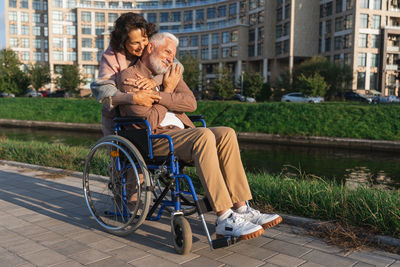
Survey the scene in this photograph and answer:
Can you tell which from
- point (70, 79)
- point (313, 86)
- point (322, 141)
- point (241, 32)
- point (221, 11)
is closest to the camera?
point (322, 141)

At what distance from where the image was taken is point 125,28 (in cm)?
360

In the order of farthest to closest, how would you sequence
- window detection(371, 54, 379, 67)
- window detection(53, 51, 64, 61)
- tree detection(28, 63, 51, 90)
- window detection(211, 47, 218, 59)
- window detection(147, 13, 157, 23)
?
window detection(147, 13, 157, 23) → window detection(53, 51, 64, 61) → window detection(211, 47, 218, 59) → window detection(371, 54, 379, 67) → tree detection(28, 63, 51, 90)

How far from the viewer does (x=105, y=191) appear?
4836mm

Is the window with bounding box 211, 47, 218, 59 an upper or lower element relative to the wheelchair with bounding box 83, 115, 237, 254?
upper

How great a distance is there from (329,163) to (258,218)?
407 inches

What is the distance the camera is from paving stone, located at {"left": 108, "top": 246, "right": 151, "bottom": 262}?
112 inches

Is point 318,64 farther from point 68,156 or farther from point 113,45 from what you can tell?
point 113,45

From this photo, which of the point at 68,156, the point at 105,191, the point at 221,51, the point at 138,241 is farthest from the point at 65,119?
the point at 221,51

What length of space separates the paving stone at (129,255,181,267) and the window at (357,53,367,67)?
51.9 m

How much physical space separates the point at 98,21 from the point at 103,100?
78.2 m

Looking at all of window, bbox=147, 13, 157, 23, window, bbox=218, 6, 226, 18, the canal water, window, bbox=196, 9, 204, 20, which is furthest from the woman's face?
window, bbox=147, 13, 157, 23

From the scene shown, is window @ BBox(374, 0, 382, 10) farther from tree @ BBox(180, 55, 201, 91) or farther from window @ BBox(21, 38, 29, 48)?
window @ BBox(21, 38, 29, 48)

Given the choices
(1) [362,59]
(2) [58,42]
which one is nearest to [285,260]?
(1) [362,59]

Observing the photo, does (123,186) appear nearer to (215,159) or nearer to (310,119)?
(215,159)
